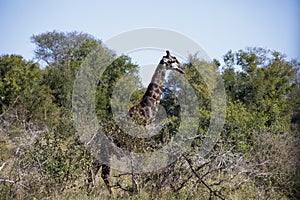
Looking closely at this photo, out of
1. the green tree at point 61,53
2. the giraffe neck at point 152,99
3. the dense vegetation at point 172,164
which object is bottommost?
the dense vegetation at point 172,164

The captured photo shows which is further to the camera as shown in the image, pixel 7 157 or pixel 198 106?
pixel 198 106

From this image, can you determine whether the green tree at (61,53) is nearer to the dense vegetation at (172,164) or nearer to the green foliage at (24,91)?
the green foliage at (24,91)

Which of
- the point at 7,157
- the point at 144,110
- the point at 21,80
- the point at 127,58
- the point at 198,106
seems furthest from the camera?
the point at 127,58

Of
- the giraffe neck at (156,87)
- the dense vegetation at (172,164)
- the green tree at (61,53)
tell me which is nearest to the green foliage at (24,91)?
the green tree at (61,53)

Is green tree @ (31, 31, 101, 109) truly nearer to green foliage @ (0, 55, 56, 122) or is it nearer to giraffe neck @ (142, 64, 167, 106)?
green foliage @ (0, 55, 56, 122)

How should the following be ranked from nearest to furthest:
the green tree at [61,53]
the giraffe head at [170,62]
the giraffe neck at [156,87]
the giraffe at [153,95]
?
the giraffe at [153,95], the giraffe neck at [156,87], the giraffe head at [170,62], the green tree at [61,53]

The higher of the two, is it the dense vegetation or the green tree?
the green tree

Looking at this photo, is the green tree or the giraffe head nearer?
the giraffe head

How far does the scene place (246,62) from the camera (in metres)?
18.5

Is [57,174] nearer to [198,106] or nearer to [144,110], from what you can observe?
Answer: [144,110]

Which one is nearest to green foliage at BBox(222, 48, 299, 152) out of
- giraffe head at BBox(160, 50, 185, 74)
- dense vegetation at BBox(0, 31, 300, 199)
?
dense vegetation at BBox(0, 31, 300, 199)

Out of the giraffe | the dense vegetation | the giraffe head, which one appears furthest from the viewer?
the giraffe head

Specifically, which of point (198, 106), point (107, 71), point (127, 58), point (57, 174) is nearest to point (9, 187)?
point (57, 174)

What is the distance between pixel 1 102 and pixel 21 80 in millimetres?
1543
